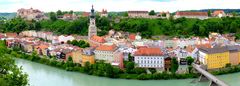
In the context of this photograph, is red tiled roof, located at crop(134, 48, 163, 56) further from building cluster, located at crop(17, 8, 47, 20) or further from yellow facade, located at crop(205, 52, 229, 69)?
building cluster, located at crop(17, 8, 47, 20)

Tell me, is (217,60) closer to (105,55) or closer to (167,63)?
(167,63)

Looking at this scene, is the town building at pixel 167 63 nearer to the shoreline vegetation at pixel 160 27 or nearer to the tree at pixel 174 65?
the tree at pixel 174 65

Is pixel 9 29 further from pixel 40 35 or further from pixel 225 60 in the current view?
pixel 225 60

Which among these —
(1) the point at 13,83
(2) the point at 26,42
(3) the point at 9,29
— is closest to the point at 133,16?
(3) the point at 9,29

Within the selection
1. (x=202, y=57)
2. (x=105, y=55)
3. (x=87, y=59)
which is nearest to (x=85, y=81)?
(x=87, y=59)

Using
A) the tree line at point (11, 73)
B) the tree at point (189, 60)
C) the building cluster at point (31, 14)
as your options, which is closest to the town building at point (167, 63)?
the tree at point (189, 60)

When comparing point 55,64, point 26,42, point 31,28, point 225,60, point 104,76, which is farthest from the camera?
point 31,28
